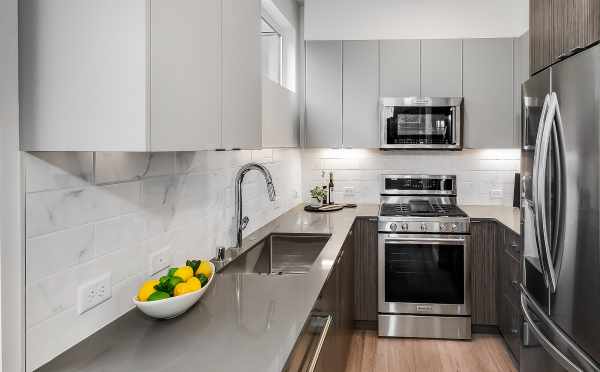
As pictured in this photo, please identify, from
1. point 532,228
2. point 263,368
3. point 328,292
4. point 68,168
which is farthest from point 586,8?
point 68,168

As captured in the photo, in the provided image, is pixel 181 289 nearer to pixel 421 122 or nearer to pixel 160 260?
pixel 160 260

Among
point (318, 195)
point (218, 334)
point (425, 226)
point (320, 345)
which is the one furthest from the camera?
point (318, 195)

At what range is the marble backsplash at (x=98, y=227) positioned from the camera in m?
1.13

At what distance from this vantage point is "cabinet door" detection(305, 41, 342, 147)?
3.95 metres

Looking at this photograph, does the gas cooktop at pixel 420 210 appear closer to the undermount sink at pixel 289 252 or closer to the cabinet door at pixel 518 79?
the cabinet door at pixel 518 79

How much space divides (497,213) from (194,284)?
9.54 ft

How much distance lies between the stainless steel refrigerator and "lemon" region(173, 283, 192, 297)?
1324mm

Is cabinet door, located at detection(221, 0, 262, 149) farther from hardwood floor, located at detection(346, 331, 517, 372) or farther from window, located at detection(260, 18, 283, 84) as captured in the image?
hardwood floor, located at detection(346, 331, 517, 372)

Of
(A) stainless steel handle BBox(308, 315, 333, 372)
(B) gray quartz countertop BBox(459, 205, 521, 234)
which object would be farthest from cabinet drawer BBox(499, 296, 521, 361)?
(A) stainless steel handle BBox(308, 315, 333, 372)

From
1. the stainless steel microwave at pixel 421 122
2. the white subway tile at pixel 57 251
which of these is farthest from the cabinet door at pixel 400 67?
the white subway tile at pixel 57 251

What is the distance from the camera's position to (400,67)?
3.87 meters

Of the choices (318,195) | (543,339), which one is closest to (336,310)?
(543,339)

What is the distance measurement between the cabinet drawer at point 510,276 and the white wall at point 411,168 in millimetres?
986

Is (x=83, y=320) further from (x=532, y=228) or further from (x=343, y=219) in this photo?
(x=343, y=219)
